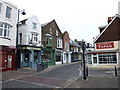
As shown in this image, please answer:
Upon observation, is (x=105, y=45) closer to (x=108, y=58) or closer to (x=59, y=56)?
(x=108, y=58)

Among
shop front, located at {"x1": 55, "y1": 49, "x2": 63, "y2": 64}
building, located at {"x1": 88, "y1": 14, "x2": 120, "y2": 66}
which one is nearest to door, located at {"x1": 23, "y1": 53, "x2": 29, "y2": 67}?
shop front, located at {"x1": 55, "y1": 49, "x2": 63, "y2": 64}

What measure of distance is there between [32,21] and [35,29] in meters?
1.67

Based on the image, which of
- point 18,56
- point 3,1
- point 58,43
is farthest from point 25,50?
point 58,43

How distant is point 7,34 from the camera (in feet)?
59.1

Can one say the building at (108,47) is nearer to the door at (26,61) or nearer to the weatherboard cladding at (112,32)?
the weatherboard cladding at (112,32)

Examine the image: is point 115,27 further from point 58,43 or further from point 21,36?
point 21,36

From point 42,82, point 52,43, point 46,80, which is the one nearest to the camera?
point 42,82

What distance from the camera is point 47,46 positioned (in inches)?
1056

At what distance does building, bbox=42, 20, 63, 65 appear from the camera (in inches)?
1059

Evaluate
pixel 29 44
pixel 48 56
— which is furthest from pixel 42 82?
pixel 48 56

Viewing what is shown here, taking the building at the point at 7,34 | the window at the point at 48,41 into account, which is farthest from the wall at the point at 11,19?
the window at the point at 48,41

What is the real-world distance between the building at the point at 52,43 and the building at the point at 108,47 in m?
9.41

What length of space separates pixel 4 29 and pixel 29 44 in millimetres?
5674

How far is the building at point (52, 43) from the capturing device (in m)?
26.9
